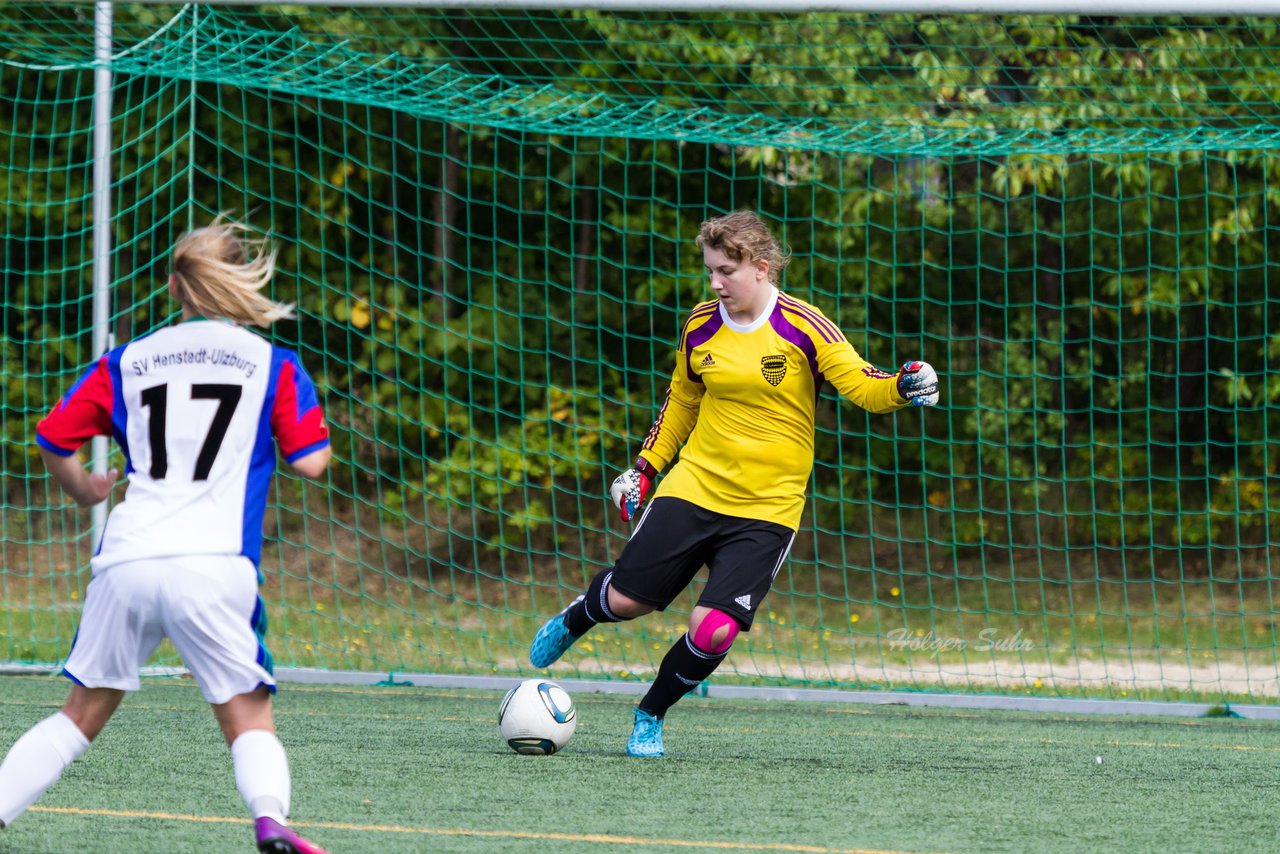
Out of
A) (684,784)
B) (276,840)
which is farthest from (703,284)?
(276,840)

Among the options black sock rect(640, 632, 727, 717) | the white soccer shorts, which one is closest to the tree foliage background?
black sock rect(640, 632, 727, 717)

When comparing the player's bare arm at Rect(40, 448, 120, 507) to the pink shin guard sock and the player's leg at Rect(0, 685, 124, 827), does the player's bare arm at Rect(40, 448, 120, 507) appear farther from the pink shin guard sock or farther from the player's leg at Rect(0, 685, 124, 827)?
the pink shin guard sock

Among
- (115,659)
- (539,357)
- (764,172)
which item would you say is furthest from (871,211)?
(115,659)

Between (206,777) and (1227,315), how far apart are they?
8835 mm

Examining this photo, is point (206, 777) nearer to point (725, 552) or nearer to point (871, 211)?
point (725, 552)

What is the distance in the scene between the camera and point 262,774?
10.3 ft

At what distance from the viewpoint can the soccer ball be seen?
5.04 m

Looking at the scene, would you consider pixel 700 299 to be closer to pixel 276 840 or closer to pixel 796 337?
pixel 796 337

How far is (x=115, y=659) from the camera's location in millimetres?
3182

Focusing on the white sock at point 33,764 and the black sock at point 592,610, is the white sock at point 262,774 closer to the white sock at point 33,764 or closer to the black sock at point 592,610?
the white sock at point 33,764

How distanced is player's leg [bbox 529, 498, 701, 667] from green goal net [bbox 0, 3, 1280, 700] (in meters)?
4.30

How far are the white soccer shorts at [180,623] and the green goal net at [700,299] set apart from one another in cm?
631

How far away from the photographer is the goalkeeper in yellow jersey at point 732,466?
4938 millimetres

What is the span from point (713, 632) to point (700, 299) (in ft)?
20.2
